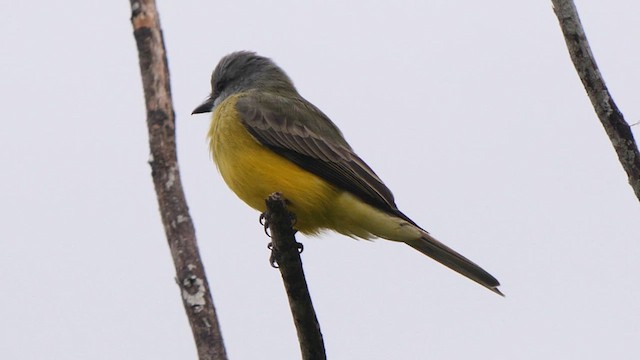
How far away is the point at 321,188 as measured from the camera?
252 inches

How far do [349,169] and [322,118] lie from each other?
0.89m

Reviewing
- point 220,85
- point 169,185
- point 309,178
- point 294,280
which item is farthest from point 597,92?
point 220,85

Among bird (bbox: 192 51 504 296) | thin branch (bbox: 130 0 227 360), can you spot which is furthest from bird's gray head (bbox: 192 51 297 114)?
thin branch (bbox: 130 0 227 360)

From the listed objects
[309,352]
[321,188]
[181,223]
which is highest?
[321,188]

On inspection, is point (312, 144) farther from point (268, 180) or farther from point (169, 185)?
point (169, 185)

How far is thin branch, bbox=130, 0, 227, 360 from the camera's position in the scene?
4.73m

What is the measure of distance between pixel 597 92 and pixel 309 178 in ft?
8.13

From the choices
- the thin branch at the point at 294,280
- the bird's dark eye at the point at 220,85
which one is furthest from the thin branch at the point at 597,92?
the bird's dark eye at the point at 220,85

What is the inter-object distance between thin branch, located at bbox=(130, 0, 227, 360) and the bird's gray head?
2.37m

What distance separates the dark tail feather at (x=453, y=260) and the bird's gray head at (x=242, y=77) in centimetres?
208

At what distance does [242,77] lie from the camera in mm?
8164

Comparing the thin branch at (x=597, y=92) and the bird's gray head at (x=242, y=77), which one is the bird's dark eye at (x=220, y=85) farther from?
the thin branch at (x=597, y=92)

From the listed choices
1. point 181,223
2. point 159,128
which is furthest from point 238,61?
point 181,223

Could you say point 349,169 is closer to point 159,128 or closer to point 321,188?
point 321,188
